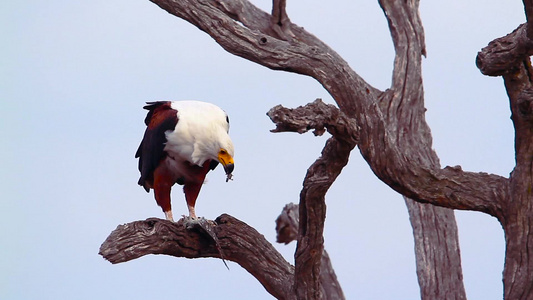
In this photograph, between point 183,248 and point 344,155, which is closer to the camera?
point 344,155

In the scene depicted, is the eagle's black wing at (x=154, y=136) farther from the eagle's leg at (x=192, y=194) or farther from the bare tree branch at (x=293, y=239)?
the bare tree branch at (x=293, y=239)

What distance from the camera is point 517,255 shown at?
645 centimetres

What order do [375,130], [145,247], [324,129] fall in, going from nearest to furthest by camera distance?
[324,129] → [145,247] → [375,130]

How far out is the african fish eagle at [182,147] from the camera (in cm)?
640

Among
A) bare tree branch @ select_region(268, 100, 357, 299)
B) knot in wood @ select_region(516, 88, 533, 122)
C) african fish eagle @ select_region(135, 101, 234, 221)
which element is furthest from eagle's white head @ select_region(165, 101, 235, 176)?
knot in wood @ select_region(516, 88, 533, 122)

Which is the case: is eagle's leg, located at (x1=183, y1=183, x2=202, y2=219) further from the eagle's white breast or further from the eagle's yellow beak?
the eagle's yellow beak

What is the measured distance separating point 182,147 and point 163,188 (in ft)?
1.43

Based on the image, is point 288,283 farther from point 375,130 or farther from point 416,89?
point 416,89

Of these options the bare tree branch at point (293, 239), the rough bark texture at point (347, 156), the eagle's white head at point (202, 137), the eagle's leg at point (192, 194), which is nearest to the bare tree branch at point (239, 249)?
the rough bark texture at point (347, 156)

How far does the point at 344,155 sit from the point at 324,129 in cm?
29

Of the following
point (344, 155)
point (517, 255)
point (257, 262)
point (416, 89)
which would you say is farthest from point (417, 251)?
point (344, 155)

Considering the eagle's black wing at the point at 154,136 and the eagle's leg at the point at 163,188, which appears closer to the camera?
the eagle's black wing at the point at 154,136

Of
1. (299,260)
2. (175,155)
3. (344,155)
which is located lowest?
(299,260)

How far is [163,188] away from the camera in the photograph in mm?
6816
